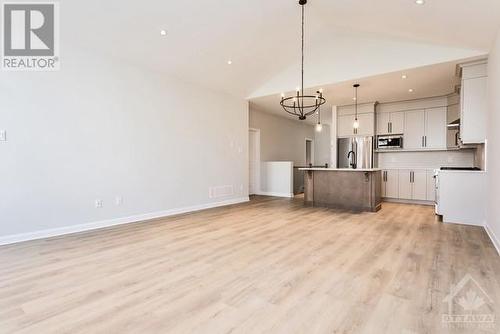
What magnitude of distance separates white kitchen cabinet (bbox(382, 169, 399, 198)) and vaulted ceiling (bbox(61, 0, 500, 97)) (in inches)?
117

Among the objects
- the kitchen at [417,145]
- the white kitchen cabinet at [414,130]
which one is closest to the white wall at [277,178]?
the kitchen at [417,145]

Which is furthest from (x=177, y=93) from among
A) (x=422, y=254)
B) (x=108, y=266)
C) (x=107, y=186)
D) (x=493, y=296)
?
(x=493, y=296)

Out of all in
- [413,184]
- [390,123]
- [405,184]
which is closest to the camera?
[413,184]

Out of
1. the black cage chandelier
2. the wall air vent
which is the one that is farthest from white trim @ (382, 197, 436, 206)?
the wall air vent

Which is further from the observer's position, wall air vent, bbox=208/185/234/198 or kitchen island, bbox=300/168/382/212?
wall air vent, bbox=208/185/234/198

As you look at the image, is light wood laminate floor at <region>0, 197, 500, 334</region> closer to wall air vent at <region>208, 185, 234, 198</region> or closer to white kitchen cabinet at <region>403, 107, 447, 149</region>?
wall air vent at <region>208, 185, 234, 198</region>

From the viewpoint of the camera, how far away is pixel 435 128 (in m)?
6.44

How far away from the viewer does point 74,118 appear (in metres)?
3.99

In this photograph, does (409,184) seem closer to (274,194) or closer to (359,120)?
(359,120)

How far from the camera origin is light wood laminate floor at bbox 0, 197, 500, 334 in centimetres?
170

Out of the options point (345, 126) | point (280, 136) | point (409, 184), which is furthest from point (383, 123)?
point (280, 136)

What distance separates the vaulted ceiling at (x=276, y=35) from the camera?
11.4 ft

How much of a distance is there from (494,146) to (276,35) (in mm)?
3727

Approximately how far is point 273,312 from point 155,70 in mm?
4605
